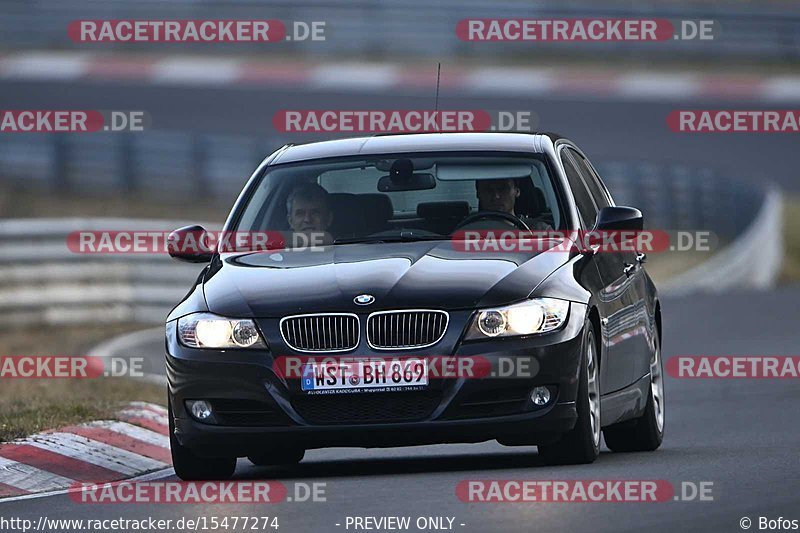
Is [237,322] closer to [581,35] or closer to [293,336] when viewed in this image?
[293,336]

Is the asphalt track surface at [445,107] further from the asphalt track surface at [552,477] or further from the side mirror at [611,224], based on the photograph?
the side mirror at [611,224]

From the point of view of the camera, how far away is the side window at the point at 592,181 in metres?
11.5

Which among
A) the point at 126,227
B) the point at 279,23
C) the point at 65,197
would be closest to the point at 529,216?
the point at 126,227

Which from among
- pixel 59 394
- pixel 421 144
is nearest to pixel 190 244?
pixel 421 144

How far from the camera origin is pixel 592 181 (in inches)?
462

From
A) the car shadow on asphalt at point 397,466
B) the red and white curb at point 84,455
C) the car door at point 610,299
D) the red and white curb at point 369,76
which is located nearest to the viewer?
the car shadow on asphalt at point 397,466

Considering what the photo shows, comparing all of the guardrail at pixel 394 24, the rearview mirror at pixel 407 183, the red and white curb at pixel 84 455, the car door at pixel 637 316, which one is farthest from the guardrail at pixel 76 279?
the guardrail at pixel 394 24

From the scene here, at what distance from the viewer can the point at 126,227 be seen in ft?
70.9

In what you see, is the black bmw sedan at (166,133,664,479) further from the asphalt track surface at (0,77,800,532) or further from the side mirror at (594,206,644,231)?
the asphalt track surface at (0,77,800,532)

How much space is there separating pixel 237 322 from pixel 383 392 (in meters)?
0.73

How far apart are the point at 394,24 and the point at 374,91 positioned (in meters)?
2.15

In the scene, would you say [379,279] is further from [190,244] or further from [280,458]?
[280,458]

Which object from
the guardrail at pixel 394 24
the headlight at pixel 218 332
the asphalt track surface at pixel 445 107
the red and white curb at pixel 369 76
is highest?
the guardrail at pixel 394 24

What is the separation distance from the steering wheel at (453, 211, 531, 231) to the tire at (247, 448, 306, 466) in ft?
4.42
